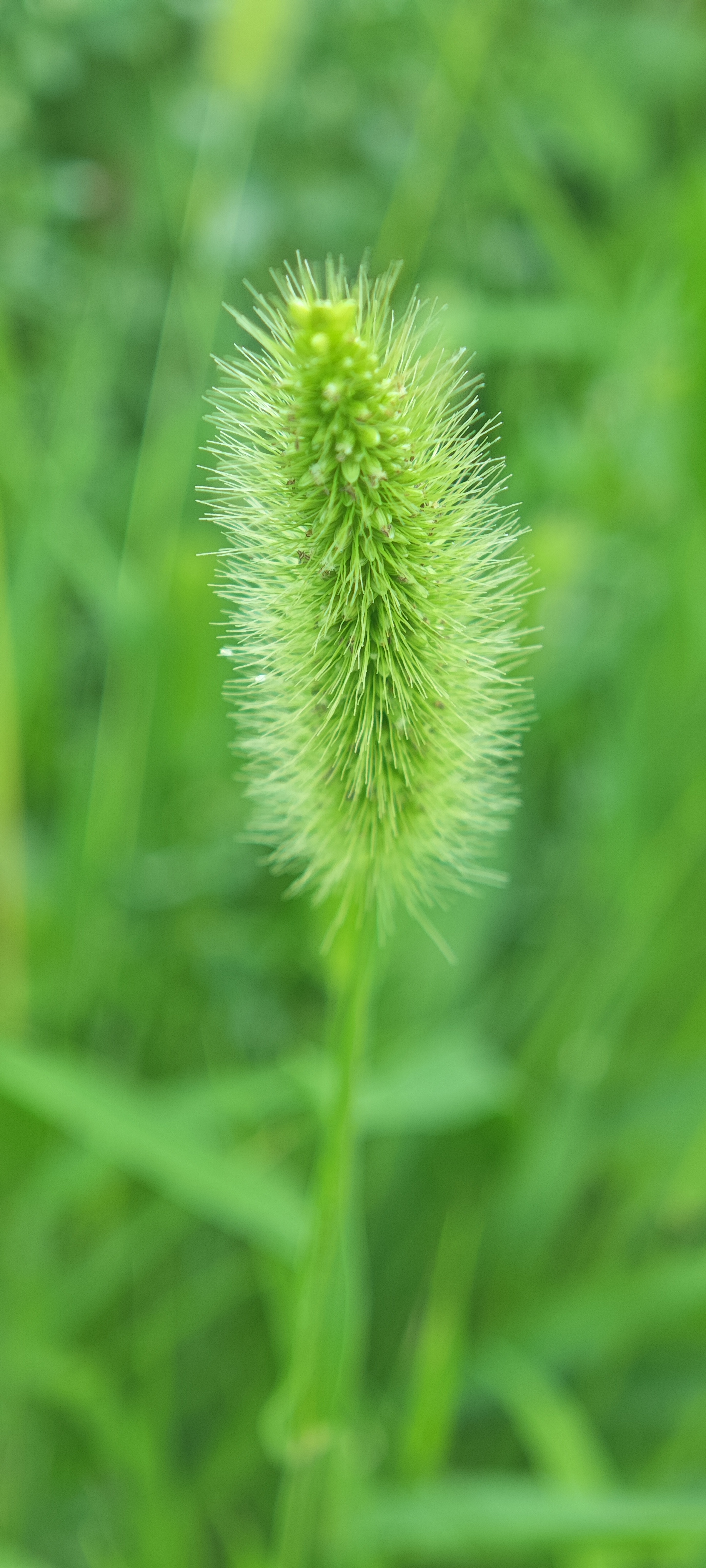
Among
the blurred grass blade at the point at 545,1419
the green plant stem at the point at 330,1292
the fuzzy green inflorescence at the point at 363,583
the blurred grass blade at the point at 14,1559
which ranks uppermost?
the fuzzy green inflorescence at the point at 363,583

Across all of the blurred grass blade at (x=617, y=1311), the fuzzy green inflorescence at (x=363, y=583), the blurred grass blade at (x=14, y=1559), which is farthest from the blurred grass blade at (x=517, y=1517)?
the fuzzy green inflorescence at (x=363, y=583)

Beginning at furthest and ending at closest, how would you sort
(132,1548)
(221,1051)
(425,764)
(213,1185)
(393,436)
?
(221,1051), (132,1548), (213,1185), (425,764), (393,436)

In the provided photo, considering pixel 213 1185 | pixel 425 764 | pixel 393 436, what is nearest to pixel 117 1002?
pixel 213 1185

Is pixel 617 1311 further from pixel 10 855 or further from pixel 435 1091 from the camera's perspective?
pixel 10 855

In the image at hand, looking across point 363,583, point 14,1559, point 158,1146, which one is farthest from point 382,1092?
point 363,583

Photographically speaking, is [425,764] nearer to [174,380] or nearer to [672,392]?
[672,392]

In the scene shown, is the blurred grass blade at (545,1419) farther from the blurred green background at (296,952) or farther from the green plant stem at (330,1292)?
the green plant stem at (330,1292)
